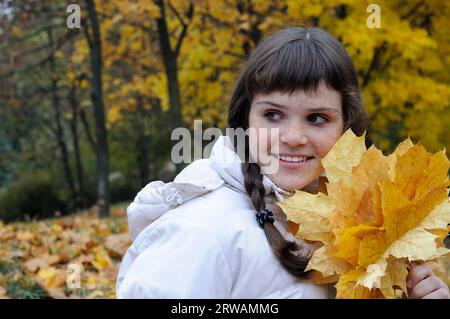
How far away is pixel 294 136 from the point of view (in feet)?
5.65

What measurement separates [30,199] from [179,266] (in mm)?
14447

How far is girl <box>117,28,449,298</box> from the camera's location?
152cm

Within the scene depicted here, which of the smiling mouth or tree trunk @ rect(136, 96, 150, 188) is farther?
tree trunk @ rect(136, 96, 150, 188)

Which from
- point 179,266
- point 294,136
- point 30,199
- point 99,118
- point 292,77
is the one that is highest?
point 292,77

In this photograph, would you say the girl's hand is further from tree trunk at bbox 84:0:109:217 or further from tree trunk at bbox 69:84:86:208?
tree trunk at bbox 69:84:86:208

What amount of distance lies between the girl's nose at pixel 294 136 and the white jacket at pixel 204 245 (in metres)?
0.13

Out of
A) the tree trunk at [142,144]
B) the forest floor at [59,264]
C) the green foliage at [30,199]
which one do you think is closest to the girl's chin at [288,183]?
the forest floor at [59,264]

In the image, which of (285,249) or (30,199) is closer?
(285,249)

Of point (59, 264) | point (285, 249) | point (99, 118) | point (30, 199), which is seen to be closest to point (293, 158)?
point (285, 249)

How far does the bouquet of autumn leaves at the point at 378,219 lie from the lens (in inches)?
56.2

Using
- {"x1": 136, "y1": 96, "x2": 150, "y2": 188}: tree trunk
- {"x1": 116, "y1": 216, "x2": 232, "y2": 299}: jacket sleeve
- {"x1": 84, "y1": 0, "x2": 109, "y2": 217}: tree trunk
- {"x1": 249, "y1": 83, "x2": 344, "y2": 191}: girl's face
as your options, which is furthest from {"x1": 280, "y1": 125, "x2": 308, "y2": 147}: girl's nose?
{"x1": 136, "y1": 96, "x2": 150, "y2": 188}: tree trunk

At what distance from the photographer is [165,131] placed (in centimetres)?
1712

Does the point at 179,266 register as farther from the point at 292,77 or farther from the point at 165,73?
the point at 165,73

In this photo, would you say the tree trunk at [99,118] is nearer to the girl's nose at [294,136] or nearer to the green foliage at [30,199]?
the green foliage at [30,199]
